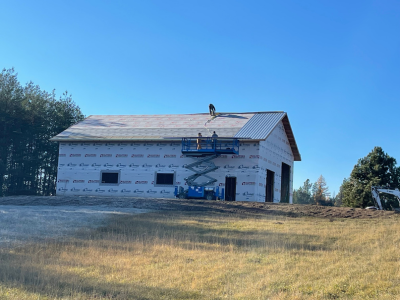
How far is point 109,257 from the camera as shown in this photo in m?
12.9

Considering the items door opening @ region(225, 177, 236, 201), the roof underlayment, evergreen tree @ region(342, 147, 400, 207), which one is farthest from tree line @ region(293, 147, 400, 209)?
door opening @ region(225, 177, 236, 201)

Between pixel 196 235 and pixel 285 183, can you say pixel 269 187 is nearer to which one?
pixel 285 183

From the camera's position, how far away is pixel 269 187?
36.7 m

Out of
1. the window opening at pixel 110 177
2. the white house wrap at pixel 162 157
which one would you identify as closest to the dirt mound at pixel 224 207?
the white house wrap at pixel 162 157

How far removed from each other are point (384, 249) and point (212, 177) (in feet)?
65.3

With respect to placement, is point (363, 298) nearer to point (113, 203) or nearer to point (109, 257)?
point (109, 257)

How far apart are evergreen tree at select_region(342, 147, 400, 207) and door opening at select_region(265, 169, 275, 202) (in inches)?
519

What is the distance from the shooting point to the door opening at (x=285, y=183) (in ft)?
131

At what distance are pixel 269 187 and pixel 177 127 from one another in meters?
9.19

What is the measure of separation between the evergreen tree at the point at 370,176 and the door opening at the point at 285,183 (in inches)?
367

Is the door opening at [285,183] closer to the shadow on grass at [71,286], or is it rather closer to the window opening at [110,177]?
the window opening at [110,177]

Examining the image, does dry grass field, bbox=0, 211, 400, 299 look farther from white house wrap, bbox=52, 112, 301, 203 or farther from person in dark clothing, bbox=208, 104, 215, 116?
Answer: person in dark clothing, bbox=208, 104, 215, 116

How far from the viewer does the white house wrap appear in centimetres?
3284

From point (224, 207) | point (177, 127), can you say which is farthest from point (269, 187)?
point (224, 207)
